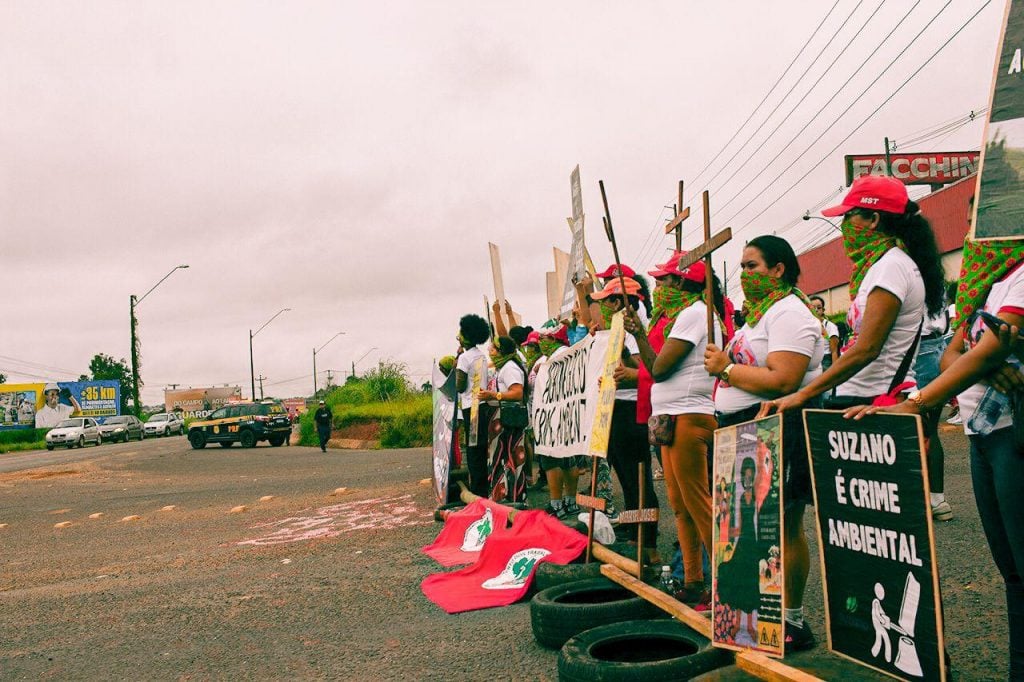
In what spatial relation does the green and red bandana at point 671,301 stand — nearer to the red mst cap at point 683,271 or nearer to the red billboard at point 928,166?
the red mst cap at point 683,271

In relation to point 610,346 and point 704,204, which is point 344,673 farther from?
point 704,204

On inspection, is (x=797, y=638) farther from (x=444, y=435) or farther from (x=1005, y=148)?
(x=444, y=435)

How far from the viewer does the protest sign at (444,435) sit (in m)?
9.21

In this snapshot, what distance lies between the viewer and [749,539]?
3.38 m

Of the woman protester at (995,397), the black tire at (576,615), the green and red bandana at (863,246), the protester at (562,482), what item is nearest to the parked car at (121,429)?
the protester at (562,482)

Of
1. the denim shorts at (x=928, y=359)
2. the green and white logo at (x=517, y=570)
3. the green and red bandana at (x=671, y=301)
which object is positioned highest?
the green and red bandana at (x=671, y=301)

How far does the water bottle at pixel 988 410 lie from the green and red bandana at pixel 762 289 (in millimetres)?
1119

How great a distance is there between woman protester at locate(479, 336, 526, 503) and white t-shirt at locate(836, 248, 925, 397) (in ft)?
17.7

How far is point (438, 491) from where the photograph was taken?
9656 mm

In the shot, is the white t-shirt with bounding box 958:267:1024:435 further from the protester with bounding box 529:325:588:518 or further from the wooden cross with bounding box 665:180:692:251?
the protester with bounding box 529:325:588:518

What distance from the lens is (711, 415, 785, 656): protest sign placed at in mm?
3221

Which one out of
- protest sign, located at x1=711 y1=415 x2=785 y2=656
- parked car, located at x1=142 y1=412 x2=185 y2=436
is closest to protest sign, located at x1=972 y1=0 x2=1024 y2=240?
protest sign, located at x1=711 y1=415 x2=785 y2=656

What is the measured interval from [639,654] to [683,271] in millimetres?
1925

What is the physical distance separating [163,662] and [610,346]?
10.1ft
